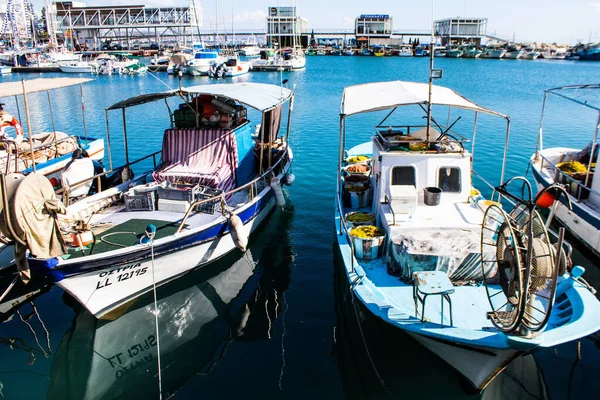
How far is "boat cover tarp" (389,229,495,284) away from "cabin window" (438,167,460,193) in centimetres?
179

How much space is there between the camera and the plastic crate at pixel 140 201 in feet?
42.1

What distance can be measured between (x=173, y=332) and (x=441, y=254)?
646cm

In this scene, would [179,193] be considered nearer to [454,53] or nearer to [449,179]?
[449,179]

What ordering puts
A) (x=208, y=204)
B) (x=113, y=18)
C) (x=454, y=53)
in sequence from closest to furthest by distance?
(x=208, y=204), (x=454, y=53), (x=113, y=18)

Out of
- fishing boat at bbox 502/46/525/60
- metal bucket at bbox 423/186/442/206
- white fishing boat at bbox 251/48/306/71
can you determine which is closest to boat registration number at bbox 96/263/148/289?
metal bucket at bbox 423/186/442/206

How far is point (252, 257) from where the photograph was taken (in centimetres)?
1416

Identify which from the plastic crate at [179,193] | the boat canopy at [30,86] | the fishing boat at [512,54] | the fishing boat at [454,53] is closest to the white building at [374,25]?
the fishing boat at [454,53]

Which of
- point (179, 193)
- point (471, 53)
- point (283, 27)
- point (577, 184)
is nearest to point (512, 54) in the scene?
point (471, 53)

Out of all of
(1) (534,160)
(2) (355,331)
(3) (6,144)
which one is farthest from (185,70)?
(2) (355,331)

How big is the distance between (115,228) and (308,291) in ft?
17.6

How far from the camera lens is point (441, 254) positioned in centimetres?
888

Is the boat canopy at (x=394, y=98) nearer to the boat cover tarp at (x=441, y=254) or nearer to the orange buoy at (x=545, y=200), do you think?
the orange buoy at (x=545, y=200)

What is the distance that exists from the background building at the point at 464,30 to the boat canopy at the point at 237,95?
445 ft

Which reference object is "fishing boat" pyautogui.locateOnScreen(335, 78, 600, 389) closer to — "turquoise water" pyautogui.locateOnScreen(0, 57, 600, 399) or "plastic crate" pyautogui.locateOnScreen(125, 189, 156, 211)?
"turquoise water" pyautogui.locateOnScreen(0, 57, 600, 399)
